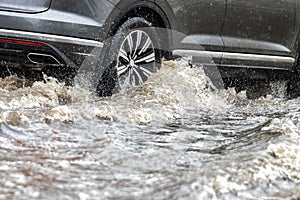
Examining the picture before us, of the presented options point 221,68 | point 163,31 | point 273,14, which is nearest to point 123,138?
point 163,31

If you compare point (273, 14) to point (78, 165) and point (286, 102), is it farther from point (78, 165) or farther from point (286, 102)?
point (78, 165)

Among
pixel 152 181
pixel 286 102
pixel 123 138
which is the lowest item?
pixel 286 102

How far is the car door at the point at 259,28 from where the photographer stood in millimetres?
6078

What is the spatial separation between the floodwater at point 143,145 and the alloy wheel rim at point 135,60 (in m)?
0.09

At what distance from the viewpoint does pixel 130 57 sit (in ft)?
17.1

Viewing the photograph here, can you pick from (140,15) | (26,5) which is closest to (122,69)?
(140,15)

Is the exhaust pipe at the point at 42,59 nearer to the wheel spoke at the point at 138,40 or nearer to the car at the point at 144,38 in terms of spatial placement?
the car at the point at 144,38

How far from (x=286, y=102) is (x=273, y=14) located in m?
0.94

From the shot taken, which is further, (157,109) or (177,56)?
(177,56)

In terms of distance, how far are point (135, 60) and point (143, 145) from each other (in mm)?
1767

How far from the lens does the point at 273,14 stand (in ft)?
21.5

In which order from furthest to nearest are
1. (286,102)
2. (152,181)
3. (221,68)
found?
(286,102), (221,68), (152,181)

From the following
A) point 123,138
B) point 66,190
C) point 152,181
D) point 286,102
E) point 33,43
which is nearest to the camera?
point 66,190

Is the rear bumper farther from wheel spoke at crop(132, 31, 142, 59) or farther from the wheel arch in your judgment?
wheel spoke at crop(132, 31, 142, 59)
